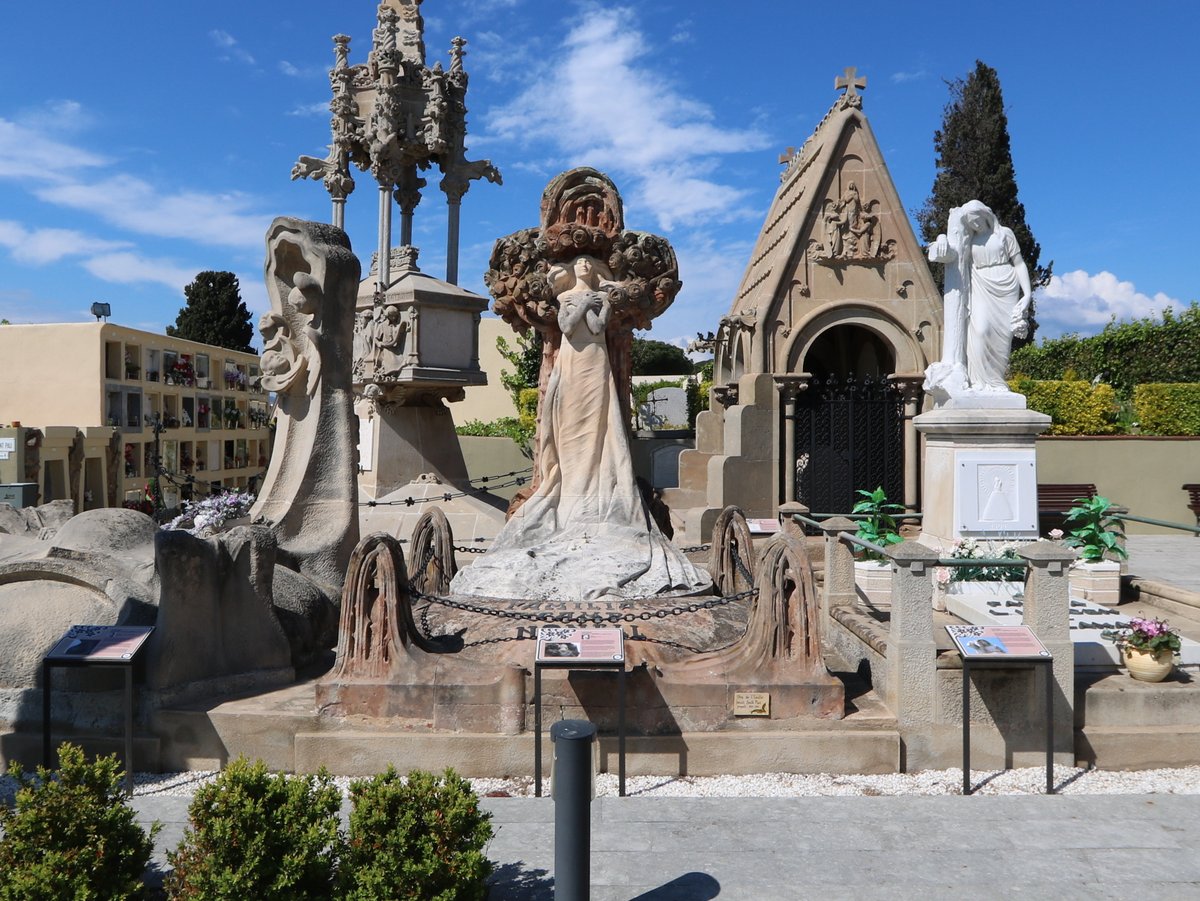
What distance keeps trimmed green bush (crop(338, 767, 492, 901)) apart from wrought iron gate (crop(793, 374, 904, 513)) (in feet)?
36.1

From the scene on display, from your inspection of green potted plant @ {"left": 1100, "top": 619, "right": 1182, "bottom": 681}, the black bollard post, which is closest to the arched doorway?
green potted plant @ {"left": 1100, "top": 619, "right": 1182, "bottom": 681}

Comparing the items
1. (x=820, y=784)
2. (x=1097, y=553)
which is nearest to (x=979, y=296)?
(x=1097, y=553)

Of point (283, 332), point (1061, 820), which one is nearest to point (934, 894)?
point (1061, 820)

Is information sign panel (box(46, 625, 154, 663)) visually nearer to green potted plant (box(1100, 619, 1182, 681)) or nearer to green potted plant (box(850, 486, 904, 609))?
green potted plant (box(850, 486, 904, 609))

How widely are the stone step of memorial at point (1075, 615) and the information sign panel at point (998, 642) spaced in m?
1.06

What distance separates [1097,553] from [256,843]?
7900 mm

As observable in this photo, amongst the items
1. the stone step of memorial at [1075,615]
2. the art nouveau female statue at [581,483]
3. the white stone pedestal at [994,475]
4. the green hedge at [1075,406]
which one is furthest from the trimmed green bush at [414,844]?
the green hedge at [1075,406]

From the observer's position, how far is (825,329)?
553 inches

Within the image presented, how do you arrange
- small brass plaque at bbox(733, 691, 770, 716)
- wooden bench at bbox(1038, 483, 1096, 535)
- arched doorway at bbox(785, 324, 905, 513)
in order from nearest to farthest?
1. small brass plaque at bbox(733, 691, 770, 716)
2. arched doorway at bbox(785, 324, 905, 513)
3. wooden bench at bbox(1038, 483, 1096, 535)

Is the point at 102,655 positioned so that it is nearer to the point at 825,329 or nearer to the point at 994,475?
the point at 994,475

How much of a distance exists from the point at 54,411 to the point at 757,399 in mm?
25191

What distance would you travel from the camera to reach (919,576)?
5.53 meters

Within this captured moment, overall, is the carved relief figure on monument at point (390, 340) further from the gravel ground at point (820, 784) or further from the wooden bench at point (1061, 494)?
the wooden bench at point (1061, 494)

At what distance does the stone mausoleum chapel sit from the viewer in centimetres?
546
